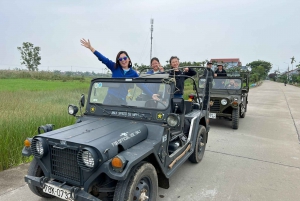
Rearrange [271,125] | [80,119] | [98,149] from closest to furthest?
[98,149] < [80,119] < [271,125]

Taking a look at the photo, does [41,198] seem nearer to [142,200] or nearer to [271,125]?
[142,200]

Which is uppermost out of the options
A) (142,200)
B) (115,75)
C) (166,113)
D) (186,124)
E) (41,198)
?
(115,75)

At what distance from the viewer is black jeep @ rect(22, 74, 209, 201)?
7.34ft

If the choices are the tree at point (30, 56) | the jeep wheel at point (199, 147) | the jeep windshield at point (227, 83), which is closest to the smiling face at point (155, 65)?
the jeep wheel at point (199, 147)

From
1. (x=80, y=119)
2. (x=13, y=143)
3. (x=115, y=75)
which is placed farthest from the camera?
(x=13, y=143)

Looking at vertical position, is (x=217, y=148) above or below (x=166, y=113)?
below

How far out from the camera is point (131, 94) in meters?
3.37

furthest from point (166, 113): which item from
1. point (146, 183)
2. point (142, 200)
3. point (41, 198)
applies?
point (41, 198)

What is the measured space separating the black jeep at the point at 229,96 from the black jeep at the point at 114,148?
387cm

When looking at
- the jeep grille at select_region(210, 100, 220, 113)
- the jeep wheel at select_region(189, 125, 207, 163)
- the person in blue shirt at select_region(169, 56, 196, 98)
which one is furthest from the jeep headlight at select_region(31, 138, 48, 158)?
the jeep grille at select_region(210, 100, 220, 113)

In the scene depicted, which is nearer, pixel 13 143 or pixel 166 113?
pixel 166 113

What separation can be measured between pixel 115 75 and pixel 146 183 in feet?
6.70

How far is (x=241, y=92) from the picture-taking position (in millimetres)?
8359

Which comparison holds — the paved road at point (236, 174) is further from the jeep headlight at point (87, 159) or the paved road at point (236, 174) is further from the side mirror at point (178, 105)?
the jeep headlight at point (87, 159)
